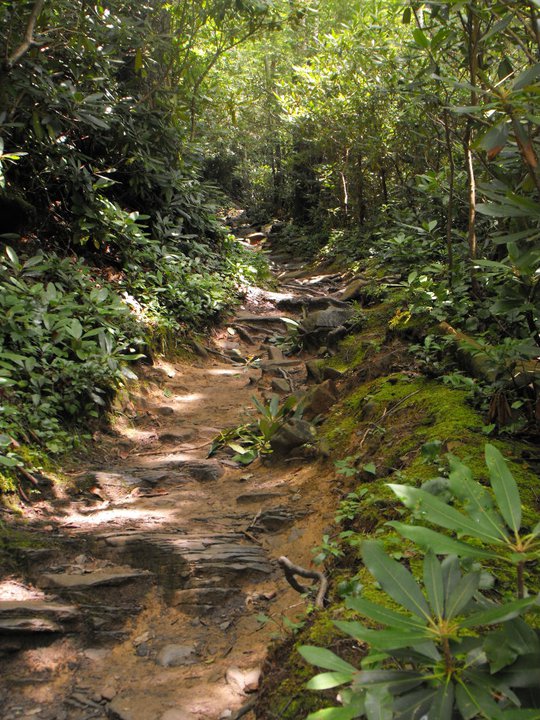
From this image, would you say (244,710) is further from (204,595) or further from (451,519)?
(451,519)

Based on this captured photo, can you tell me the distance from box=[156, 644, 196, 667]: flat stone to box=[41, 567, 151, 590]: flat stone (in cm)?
54

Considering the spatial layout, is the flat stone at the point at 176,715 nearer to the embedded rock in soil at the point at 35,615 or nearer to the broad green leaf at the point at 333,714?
the embedded rock in soil at the point at 35,615

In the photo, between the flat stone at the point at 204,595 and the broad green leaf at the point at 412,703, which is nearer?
the broad green leaf at the point at 412,703

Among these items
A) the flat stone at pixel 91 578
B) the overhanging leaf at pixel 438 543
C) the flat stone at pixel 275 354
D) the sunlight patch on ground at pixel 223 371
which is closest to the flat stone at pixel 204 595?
the flat stone at pixel 91 578

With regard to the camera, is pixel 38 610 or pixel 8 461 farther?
pixel 8 461

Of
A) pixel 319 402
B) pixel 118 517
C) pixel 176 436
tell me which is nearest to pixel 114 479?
pixel 118 517

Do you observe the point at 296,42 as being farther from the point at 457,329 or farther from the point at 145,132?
the point at 457,329

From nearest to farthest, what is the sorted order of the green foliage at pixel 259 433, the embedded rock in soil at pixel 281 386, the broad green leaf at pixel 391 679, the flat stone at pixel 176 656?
the broad green leaf at pixel 391 679, the flat stone at pixel 176 656, the green foliage at pixel 259 433, the embedded rock in soil at pixel 281 386

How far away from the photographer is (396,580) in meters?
1.21

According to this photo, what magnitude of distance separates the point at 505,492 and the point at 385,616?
1.30 ft

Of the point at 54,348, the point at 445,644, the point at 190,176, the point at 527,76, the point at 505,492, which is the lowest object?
the point at 54,348

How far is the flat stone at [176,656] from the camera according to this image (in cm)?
257

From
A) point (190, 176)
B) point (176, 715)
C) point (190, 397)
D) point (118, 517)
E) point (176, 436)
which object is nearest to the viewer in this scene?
point (176, 715)

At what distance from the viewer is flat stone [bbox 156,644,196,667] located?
257 centimetres
